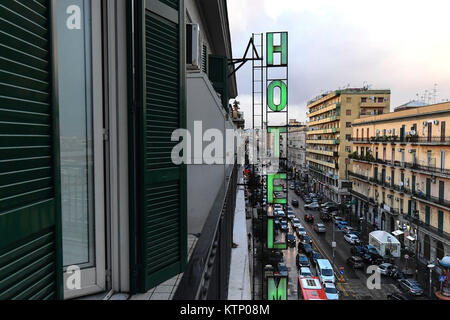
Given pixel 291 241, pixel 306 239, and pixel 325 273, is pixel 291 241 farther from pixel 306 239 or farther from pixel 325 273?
pixel 325 273

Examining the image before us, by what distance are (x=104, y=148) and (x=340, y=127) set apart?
155 feet

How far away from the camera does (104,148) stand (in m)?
2.77

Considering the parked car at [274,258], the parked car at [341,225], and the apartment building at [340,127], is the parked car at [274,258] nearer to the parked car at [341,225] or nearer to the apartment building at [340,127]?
the parked car at [341,225]

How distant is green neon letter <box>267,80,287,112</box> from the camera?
1542cm

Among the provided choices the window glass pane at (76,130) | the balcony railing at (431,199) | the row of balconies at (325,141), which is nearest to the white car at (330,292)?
the balcony railing at (431,199)

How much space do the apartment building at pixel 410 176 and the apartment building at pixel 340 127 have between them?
568 cm

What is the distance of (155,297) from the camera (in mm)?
2777

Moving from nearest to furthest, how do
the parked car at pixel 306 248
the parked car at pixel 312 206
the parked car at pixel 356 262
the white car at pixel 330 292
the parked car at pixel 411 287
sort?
the white car at pixel 330 292, the parked car at pixel 411 287, the parked car at pixel 356 262, the parked car at pixel 306 248, the parked car at pixel 312 206

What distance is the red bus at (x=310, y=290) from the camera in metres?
16.7

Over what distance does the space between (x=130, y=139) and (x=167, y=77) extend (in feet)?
2.64

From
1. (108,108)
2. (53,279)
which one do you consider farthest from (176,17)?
(53,279)

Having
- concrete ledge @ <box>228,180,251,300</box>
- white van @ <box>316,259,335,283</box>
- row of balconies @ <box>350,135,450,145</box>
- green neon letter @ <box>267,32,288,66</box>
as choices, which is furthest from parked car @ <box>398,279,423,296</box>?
green neon letter @ <box>267,32,288,66</box>

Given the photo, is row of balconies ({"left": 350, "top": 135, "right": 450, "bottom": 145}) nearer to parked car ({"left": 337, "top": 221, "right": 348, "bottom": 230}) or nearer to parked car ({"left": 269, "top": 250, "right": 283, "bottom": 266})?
parked car ({"left": 337, "top": 221, "right": 348, "bottom": 230})
